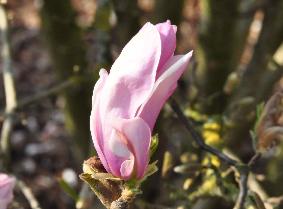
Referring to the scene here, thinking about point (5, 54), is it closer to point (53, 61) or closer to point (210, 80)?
point (53, 61)

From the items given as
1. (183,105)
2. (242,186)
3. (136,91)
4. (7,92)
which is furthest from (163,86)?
(183,105)

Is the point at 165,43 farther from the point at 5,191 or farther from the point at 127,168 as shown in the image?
the point at 5,191

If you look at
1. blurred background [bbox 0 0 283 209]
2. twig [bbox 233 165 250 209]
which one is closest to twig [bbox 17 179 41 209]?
blurred background [bbox 0 0 283 209]

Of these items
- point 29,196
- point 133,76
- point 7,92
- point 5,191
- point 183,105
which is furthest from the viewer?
point 183,105

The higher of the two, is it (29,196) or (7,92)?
(7,92)

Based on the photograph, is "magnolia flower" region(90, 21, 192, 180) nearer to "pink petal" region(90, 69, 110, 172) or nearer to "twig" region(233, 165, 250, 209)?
"pink petal" region(90, 69, 110, 172)

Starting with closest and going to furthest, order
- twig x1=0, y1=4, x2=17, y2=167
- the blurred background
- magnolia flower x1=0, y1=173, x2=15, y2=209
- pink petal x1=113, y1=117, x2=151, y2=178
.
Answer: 1. pink petal x1=113, y1=117, x2=151, y2=178
2. magnolia flower x1=0, y1=173, x2=15, y2=209
3. the blurred background
4. twig x1=0, y1=4, x2=17, y2=167
